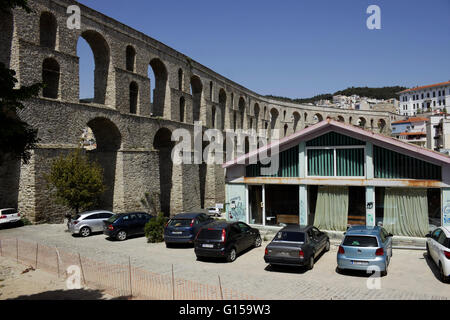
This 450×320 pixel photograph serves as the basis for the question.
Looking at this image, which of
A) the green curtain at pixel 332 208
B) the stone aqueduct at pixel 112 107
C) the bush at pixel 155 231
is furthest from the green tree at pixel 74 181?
the green curtain at pixel 332 208

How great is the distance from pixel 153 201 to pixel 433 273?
22.2 meters

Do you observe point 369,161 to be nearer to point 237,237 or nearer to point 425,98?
point 237,237

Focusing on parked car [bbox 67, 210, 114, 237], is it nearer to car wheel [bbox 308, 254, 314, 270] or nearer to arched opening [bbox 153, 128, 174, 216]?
car wheel [bbox 308, 254, 314, 270]

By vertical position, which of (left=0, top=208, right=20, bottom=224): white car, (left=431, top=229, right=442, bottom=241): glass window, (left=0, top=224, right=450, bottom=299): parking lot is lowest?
(left=0, top=224, right=450, bottom=299): parking lot

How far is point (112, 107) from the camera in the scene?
26766mm

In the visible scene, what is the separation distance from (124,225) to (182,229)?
3.76 metres

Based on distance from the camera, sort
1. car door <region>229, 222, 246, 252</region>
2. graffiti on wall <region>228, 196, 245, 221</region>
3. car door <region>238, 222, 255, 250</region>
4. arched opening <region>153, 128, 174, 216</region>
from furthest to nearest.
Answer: arched opening <region>153, 128, 174, 216</region> < graffiti on wall <region>228, 196, 245, 221</region> < car door <region>238, 222, 255, 250</region> < car door <region>229, 222, 246, 252</region>

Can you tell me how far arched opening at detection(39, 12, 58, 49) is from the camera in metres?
23.3

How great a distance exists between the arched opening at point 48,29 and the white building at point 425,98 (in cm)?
11388

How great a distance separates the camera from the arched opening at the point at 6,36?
67.5ft

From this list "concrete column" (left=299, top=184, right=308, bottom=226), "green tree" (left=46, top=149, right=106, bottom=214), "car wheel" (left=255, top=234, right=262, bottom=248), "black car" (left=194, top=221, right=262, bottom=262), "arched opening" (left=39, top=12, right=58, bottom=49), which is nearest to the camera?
"black car" (left=194, top=221, right=262, bottom=262)

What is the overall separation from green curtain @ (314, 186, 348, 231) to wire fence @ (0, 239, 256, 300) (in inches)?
333

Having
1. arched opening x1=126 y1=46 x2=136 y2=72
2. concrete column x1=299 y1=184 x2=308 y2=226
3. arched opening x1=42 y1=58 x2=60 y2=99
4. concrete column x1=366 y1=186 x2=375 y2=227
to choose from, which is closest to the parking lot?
concrete column x1=366 y1=186 x2=375 y2=227
